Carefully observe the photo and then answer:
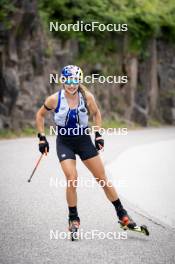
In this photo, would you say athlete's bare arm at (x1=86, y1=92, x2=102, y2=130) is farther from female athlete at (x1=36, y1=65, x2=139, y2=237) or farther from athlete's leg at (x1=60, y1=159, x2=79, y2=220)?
athlete's leg at (x1=60, y1=159, x2=79, y2=220)

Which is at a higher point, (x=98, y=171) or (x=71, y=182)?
(x=98, y=171)

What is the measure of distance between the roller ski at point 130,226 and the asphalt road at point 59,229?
0.08 meters

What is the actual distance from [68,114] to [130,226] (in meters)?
1.49

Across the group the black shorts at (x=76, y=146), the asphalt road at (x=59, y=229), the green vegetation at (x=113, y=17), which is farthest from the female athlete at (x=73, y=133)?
the green vegetation at (x=113, y=17)

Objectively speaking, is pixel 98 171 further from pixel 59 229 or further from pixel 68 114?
pixel 59 229

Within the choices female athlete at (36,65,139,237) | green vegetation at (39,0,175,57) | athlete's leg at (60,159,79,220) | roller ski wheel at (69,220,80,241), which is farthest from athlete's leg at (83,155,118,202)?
green vegetation at (39,0,175,57)

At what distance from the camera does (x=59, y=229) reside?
7355 millimetres

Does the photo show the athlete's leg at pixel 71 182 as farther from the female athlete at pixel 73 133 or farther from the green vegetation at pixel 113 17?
the green vegetation at pixel 113 17

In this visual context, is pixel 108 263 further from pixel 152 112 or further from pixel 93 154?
pixel 152 112

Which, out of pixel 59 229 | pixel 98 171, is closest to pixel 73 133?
pixel 98 171

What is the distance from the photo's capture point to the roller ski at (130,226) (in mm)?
7035

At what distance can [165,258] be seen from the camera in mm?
6082

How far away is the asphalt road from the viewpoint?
20.0ft

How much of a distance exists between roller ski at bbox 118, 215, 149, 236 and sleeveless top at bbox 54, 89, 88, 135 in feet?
4.03
